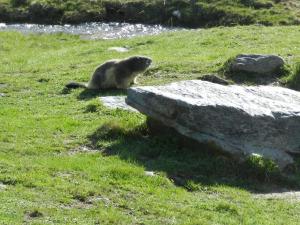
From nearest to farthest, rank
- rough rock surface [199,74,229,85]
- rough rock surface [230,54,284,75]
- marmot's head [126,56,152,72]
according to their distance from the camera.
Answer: rough rock surface [199,74,229,85], rough rock surface [230,54,284,75], marmot's head [126,56,152,72]

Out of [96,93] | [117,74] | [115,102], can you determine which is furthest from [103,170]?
[117,74]

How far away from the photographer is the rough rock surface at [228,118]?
15.6 meters

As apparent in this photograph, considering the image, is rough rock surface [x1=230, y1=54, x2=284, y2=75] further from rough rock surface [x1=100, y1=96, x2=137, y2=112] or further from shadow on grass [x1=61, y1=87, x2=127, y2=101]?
rough rock surface [x1=100, y1=96, x2=137, y2=112]

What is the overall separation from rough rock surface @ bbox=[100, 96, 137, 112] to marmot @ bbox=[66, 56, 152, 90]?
1555mm

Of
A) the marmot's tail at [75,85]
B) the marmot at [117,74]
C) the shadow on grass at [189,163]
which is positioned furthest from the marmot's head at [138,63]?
the shadow on grass at [189,163]

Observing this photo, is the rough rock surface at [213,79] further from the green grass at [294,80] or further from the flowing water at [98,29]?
the flowing water at [98,29]

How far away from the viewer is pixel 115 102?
795 inches

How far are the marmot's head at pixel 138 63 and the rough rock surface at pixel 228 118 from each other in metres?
6.07

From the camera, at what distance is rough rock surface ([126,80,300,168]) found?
15.6 metres

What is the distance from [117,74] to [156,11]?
25.1 meters

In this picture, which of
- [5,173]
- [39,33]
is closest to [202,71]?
[5,173]

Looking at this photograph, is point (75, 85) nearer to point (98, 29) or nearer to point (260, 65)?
point (260, 65)

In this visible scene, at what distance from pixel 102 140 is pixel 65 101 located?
487cm

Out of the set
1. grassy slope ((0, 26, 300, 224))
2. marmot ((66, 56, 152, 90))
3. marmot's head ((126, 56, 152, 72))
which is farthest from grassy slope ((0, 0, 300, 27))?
marmot ((66, 56, 152, 90))
